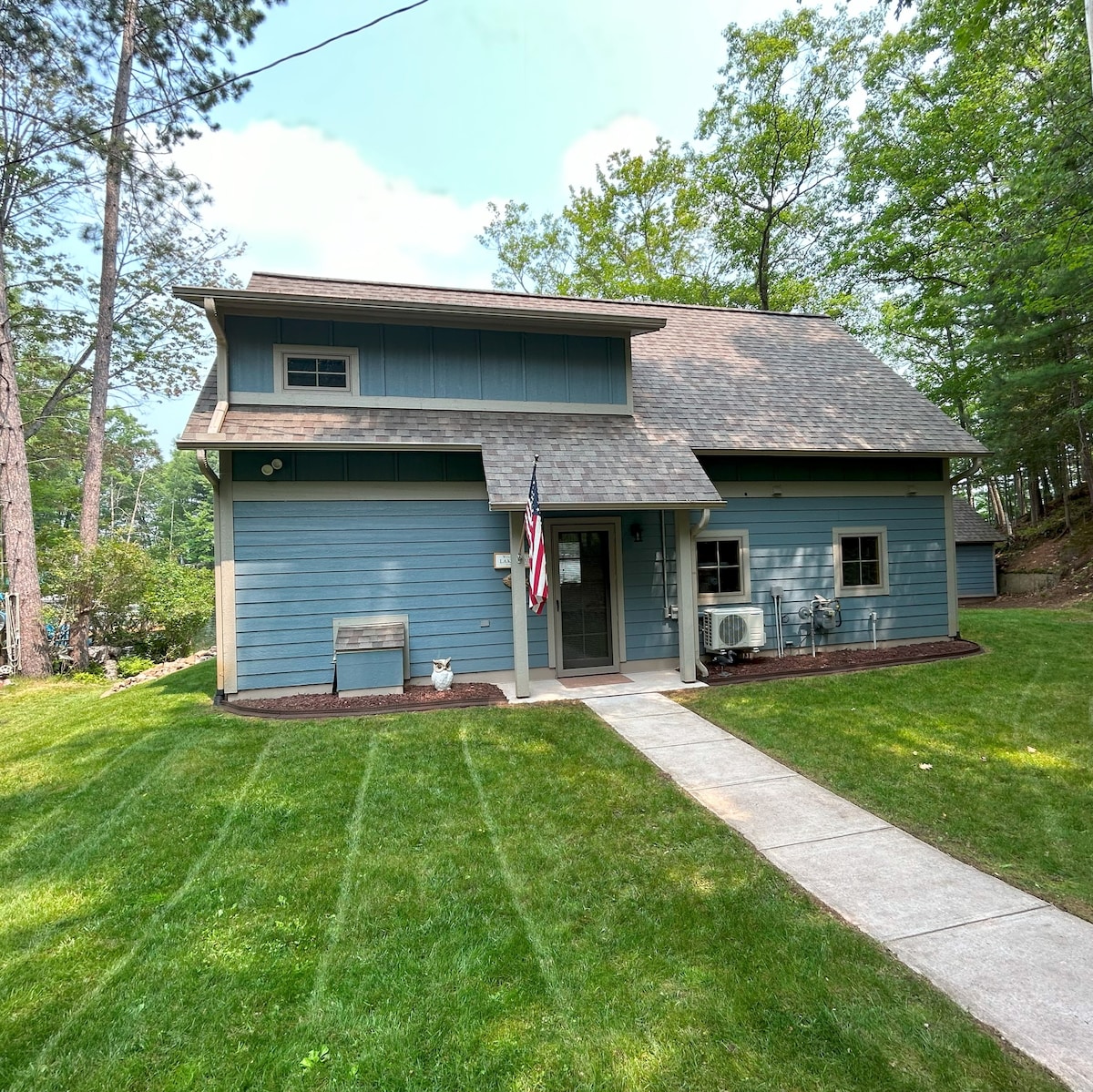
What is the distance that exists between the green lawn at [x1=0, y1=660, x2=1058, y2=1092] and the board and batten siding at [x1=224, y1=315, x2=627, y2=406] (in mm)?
4605

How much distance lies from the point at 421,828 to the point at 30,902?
6.24 feet

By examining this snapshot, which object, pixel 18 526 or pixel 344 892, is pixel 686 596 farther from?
pixel 18 526

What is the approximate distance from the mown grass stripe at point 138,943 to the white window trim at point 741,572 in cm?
578

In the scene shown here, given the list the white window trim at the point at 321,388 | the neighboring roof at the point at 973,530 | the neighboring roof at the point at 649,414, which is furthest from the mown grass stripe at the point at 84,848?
the neighboring roof at the point at 973,530

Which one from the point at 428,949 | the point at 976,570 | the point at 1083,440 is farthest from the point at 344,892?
the point at 1083,440

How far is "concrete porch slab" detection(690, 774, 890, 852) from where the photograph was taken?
3.53 metres

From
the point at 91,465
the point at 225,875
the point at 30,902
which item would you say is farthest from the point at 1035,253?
the point at 91,465

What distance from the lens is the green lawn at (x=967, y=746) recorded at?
3.31 m

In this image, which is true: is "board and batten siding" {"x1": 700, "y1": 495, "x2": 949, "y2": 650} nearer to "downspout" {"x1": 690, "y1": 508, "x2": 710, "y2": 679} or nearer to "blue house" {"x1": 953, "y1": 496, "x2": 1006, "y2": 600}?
"downspout" {"x1": 690, "y1": 508, "x2": 710, "y2": 679}

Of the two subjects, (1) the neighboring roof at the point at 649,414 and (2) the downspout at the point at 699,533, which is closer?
(1) the neighboring roof at the point at 649,414

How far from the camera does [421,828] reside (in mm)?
3541

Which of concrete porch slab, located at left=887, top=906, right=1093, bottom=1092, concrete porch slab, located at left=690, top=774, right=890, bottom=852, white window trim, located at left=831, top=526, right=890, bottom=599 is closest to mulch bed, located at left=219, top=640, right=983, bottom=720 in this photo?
white window trim, located at left=831, top=526, right=890, bottom=599

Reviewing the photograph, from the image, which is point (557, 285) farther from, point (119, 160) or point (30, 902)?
point (30, 902)

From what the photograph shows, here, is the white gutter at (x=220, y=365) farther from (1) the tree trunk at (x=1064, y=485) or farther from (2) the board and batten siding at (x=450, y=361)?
(1) the tree trunk at (x=1064, y=485)
